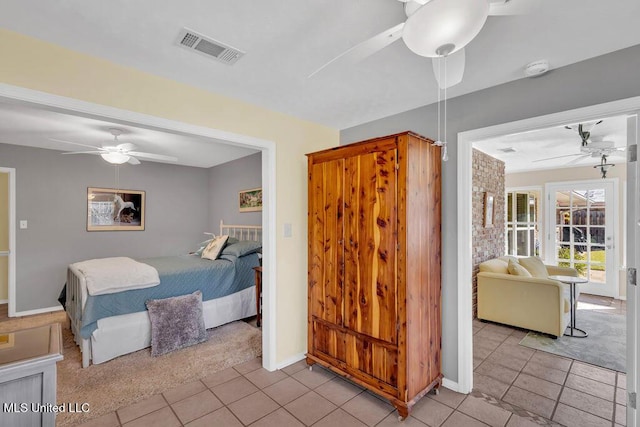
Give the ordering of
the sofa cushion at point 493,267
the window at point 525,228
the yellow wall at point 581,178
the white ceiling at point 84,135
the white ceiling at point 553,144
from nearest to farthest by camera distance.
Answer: the white ceiling at point 84,135, the white ceiling at point 553,144, the sofa cushion at point 493,267, the yellow wall at point 581,178, the window at point 525,228

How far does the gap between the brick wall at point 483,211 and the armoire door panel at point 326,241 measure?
2256 mm

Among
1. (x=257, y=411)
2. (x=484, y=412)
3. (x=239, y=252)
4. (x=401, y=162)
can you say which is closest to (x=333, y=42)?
(x=401, y=162)

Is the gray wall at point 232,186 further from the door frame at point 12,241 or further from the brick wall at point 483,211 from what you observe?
the brick wall at point 483,211

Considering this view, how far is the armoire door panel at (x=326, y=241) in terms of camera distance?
100 inches

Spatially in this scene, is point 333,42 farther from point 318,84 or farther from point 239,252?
point 239,252

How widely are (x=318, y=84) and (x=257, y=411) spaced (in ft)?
8.04

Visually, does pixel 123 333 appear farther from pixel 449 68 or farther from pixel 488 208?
pixel 488 208

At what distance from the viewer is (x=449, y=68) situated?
59.1 inches

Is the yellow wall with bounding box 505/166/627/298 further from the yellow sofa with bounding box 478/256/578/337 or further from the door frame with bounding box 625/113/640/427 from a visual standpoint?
the door frame with bounding box 625/113/640/427

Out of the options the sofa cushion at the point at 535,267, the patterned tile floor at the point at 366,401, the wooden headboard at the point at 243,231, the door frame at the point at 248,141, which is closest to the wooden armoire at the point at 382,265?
the patterned tile floor at the point at 366,401

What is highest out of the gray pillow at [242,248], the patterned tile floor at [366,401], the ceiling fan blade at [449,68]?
the ceiling fan blade at [449,68]

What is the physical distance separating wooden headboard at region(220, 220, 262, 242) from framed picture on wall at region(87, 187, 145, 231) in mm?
1435

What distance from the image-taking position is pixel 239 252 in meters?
4.05

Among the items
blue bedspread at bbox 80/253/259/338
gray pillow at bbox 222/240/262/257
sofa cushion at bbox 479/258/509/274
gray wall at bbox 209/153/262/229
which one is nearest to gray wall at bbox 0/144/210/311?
gray wall at bbox 209/153/262/229
